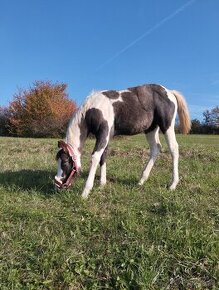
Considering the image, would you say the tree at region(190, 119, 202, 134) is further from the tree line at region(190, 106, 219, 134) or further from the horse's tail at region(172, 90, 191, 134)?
the horse's tail at region(172, 90, 191, 134)

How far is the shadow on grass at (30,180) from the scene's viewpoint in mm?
7010

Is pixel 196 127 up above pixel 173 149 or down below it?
above

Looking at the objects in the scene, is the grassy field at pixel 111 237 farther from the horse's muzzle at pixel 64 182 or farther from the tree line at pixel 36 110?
the tree line at pixel 36 110

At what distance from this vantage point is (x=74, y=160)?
Answer: 6.49 m

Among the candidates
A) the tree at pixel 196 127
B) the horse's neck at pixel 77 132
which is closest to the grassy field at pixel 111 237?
the horse's neck at pixel 77 132

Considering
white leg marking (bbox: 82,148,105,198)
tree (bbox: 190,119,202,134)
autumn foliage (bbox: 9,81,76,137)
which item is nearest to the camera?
white leg marking (bbox: 82,148,105,198)

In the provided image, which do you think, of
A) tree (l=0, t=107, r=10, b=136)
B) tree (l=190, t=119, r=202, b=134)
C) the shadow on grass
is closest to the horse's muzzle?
the shadow on grass

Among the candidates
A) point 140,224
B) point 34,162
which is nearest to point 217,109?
point 34,162

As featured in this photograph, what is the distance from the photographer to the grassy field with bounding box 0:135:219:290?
154 inches

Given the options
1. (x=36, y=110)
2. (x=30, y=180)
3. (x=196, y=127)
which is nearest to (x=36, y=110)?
(x=36, y=110)

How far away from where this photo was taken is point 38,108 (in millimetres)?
47031

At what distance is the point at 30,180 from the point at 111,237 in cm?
363

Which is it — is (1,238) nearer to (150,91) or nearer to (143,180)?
(143,180)

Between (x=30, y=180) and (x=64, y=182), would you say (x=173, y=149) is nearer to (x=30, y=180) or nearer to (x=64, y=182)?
(x=64, y=182)
